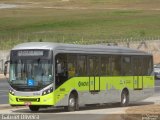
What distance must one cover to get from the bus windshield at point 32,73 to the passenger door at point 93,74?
9.63 feet

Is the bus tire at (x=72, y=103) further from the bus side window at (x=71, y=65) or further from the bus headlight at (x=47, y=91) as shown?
the bus headlight at (x=47, y=91)

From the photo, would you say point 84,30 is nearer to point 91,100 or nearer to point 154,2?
point 154,2

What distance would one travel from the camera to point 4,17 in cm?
11519

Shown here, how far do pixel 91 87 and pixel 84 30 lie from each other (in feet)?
230

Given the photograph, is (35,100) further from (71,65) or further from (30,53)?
(71,65)

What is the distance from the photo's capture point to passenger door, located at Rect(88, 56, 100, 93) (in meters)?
28.8

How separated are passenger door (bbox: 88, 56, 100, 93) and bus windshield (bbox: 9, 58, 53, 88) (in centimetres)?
293

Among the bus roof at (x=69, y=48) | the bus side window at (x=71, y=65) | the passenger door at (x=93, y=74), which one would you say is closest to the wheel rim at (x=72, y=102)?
the bus side window at (x=71, y=65)

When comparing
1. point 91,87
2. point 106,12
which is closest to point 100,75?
point 91,87

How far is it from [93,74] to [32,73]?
355cm

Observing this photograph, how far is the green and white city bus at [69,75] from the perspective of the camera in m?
26.2

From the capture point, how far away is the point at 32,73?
26.3 meters

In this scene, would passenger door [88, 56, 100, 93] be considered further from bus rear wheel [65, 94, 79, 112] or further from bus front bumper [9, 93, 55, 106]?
bus front bumper [9, 93, 55, 106]

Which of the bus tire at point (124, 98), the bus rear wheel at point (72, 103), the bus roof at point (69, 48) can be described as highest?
the bus roof at point (69, 48)
